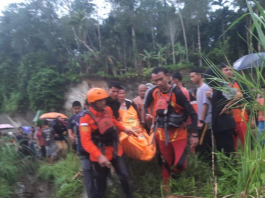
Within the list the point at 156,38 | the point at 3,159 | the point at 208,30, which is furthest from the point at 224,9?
the point at 3,159

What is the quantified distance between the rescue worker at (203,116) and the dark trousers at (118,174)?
144cm

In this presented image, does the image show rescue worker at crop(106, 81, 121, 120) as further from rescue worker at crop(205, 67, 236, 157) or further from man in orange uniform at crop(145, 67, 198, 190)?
rescue worker at crop(205, 67, 236, 157)

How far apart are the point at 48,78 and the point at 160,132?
18603 millimetres

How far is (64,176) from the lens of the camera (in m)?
5.80

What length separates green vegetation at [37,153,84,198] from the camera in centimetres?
533

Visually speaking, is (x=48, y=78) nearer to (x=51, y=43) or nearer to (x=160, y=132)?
(x=51, y=43)

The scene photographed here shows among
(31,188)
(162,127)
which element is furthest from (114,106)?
(31,188)

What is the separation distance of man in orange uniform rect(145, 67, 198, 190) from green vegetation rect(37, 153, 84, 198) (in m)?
1.85

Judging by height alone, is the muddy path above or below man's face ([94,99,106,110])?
below

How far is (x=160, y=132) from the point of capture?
4305 mm

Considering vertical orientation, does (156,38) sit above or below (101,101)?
above

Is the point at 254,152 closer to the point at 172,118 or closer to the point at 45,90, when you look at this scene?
the point at 172,118

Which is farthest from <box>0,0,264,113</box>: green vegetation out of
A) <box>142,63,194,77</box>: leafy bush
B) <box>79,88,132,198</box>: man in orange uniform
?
<box>79,88,132,198</box>: man in orange uniform

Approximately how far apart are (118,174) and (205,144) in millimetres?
1670
